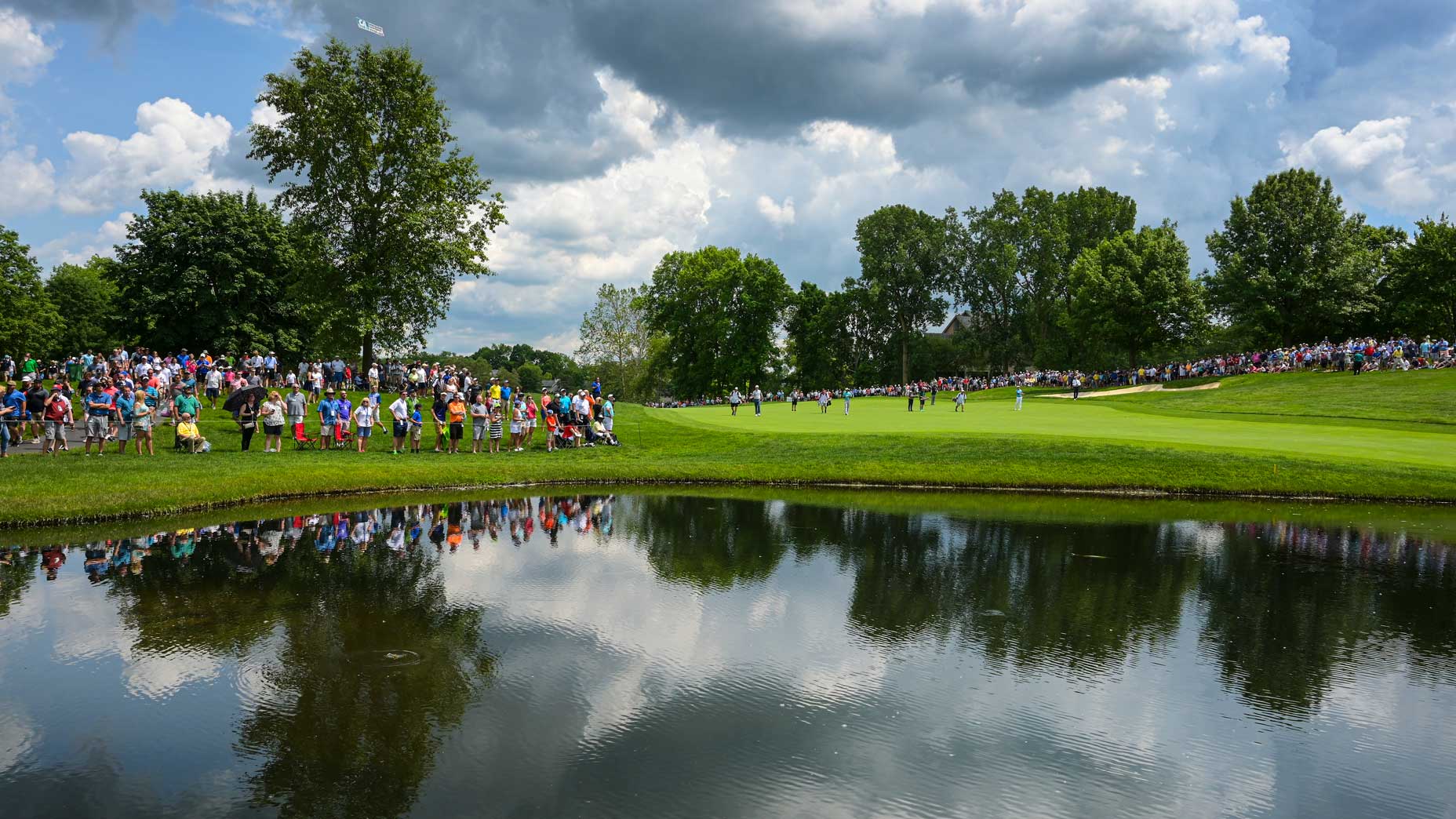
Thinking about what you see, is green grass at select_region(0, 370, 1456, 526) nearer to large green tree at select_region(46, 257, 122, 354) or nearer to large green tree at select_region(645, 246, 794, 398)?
large green tree at select_region(645, 246, 794, 398)

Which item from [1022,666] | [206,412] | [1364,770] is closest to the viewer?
[1364,770]

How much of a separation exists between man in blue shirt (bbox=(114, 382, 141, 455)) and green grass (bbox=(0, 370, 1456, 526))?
3.56 feet

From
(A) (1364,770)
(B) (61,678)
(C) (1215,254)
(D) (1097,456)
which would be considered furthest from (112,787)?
(C) (1215,254)

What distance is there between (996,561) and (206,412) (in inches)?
1249

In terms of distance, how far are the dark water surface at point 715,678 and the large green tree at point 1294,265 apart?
61.2 metres

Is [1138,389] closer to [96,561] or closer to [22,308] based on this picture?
[96,561]

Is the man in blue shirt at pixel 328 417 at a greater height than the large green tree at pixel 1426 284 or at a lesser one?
lesser

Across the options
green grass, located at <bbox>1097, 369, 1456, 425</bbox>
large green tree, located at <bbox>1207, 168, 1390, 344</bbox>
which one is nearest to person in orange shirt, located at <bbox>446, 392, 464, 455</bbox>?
green grass, located at <bbox>1097, 369, 1456, 425</bbox>

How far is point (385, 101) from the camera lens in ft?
138

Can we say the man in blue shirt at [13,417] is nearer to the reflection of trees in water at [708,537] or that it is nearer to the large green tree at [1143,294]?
the reflection of trees in water at [708,537]

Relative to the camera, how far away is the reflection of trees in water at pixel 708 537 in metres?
13.8

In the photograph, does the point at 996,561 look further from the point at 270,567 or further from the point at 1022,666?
the point at 270,567

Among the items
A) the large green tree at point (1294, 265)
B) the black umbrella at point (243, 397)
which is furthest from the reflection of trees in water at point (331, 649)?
the large green tree at point (1294, 265)

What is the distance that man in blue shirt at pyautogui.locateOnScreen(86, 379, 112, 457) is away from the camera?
78.0 feet
